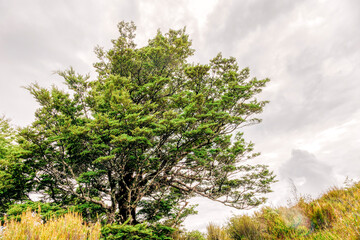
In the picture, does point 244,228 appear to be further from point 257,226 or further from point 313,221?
point 313,221

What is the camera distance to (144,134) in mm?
7969

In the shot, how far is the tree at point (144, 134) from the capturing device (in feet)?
26.1

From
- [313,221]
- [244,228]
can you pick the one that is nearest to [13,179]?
[244,228]

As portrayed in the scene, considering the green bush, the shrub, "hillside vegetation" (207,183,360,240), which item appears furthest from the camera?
the shrub

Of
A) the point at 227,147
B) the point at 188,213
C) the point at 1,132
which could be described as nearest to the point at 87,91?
the point at 227,147

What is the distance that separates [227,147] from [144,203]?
249 inches

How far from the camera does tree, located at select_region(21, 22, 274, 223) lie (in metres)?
7.95

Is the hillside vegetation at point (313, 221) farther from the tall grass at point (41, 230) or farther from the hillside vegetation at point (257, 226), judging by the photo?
the tall grass at point (41, 230)

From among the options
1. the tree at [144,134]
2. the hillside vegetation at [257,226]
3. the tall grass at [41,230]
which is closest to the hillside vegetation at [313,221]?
the hillside vegetation at [257,226]

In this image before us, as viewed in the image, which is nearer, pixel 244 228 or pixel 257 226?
pixel 257 226

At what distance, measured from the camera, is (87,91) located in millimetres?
8969

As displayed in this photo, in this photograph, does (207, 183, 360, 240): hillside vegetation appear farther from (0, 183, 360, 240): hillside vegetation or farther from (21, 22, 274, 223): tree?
(21, 22, 274, 223): tree

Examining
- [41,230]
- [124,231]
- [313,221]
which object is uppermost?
[41,230]

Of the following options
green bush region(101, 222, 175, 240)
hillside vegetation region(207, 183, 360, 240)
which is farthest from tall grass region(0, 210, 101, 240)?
hillside vegetation region(207, 183, 360, 240)
